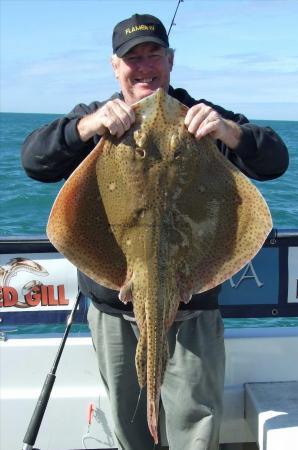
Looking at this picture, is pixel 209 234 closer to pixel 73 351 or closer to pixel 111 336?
pixel 111 336

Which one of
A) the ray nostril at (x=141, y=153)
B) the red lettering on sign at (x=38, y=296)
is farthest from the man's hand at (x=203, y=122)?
the red lettering on sign at (x=38, y=296)

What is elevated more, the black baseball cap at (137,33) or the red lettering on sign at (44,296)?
the black baseball cap at (137,33)

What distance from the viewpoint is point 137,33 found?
118 inches

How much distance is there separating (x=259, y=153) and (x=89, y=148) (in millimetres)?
874

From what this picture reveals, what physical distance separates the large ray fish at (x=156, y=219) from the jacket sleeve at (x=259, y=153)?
0.30 meters

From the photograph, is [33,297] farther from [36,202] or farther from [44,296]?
[36,202]

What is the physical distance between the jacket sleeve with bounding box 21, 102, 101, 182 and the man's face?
1.10 feet

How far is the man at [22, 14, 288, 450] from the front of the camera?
2863mm

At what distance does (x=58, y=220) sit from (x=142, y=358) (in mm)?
696

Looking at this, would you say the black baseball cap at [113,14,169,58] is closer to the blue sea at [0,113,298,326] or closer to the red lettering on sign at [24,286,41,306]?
Result: the red lettering on sign at [24,286,41,306]

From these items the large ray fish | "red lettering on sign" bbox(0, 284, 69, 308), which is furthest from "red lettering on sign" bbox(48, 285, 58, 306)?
the large ray fish

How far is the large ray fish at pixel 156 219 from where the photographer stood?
2.41 m

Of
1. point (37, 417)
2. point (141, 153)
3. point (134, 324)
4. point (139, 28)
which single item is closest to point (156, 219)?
point (141, 153)

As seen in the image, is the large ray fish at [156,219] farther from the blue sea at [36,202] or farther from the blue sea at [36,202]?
the blue sea at [36,202]
